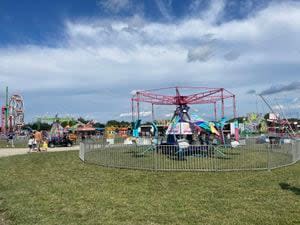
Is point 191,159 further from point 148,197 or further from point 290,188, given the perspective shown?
point 148,197

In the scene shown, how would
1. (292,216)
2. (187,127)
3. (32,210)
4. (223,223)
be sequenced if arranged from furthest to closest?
(187,127) → (32,210) → (292,216) → (223,223)

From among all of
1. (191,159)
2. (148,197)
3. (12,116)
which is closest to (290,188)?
(148,197)

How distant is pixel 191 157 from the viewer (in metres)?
15.7

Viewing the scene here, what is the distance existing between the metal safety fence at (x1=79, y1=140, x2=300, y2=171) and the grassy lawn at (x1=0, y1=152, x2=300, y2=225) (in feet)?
2.88

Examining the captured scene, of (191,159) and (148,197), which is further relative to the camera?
(191,159)

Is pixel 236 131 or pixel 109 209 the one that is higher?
pixel 236 131

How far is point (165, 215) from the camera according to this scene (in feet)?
25.5

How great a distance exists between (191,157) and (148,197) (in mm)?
6338

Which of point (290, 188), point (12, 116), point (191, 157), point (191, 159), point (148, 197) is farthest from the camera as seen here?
point (12, 116)

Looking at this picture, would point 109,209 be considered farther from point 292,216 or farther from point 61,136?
point 61,136

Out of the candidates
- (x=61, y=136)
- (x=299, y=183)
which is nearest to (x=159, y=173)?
(x=299, y=183)

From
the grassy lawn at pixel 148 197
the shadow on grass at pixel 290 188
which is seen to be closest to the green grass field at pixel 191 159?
the grassy lawn at pixel 148 197

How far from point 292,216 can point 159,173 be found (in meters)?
7.00

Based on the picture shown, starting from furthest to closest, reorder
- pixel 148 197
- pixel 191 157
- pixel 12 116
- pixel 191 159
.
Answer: pixel 12 116, pixel 191 157, pixel 191 159, pixel 148 197
